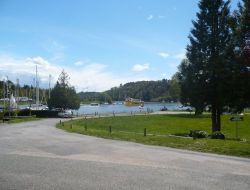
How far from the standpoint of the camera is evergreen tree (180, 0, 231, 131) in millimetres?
40281

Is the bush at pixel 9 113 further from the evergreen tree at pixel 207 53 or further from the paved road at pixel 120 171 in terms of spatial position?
the paved road at pixel 120 171

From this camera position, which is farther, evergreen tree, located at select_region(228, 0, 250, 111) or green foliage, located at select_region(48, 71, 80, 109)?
green foliage, located at select_region(48, 71, 80, 109)

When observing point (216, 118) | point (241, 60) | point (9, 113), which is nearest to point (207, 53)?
point (216, 118)

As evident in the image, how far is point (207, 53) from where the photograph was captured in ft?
135

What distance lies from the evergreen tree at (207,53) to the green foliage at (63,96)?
45.2m

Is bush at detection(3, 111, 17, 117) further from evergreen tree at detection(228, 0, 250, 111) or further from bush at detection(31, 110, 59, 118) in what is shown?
evergreen tree at detection(228, 0, 250, 111)

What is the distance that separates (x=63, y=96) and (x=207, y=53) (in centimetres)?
4732

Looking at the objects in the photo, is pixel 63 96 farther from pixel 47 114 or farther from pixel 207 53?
pixel 207 53

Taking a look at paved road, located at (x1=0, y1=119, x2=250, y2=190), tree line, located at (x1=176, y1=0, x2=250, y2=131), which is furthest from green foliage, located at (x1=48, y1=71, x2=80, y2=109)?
paved road, located at (x1=0, y1=119, x2=250, y2=190)

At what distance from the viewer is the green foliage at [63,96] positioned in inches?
3292

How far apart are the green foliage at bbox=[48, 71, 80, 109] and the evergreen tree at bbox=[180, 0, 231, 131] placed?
45.2 metres

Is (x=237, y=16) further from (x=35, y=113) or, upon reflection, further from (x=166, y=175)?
(x=35, y=113)

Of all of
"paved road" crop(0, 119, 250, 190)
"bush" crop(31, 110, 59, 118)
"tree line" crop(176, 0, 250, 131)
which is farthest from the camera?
"bush" crop(31, 110, 59, 118)

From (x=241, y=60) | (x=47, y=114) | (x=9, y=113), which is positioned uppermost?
(x=241, y=60)
